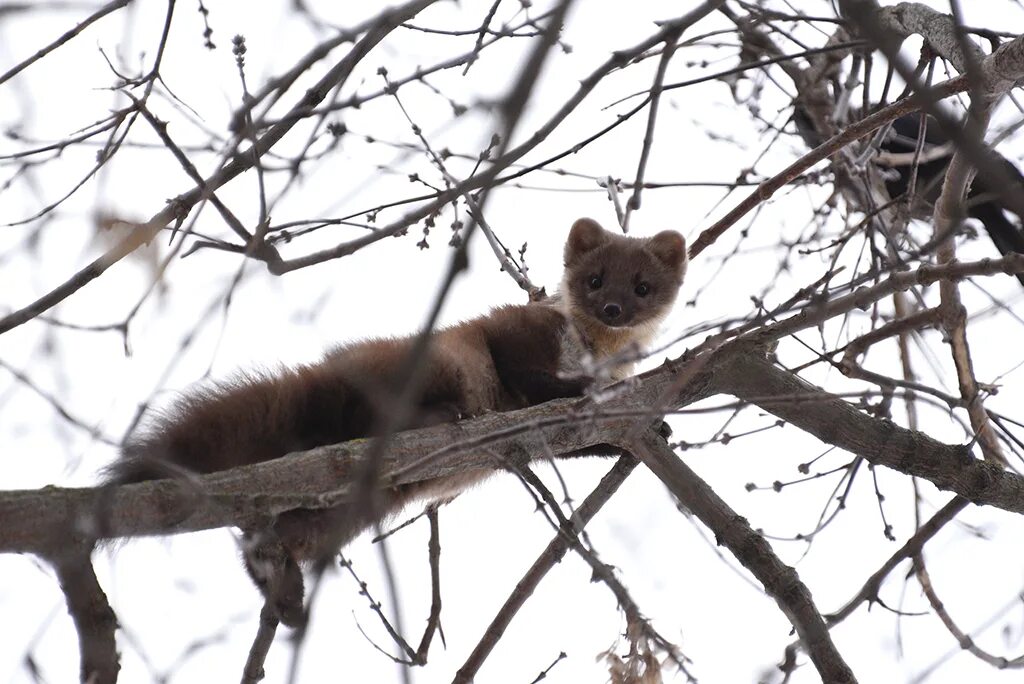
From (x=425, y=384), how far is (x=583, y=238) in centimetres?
256

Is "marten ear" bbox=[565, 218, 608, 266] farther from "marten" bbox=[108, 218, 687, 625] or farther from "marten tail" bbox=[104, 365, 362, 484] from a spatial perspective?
"marten tail" bbox=[104, 365, 362, 484]

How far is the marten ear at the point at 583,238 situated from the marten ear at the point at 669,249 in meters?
0.35

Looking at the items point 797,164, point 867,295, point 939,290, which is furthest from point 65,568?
point 939,290

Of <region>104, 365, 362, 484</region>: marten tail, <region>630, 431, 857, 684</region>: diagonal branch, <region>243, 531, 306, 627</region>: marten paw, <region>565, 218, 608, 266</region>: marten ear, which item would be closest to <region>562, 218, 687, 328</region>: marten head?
<region>565, 218, 608, 266</region>: marten ear

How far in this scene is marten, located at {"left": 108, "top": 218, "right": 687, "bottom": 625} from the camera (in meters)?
3.74

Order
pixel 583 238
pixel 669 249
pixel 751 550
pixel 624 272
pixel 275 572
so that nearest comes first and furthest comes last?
1. pixel 275 572
2. pixel 751 550
3. pixel 624 272
4. pixel 669 249
5. pixel 583 238

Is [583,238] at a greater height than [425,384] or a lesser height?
greater

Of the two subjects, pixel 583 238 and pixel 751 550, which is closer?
pixel 751 550

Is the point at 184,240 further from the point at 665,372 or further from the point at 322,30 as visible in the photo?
the point at 665,372

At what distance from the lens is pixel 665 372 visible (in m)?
4.12

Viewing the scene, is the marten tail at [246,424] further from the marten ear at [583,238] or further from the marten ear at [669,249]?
the marten ear at [669,249]

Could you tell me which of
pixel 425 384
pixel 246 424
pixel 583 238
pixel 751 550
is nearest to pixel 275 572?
pixel 246 424

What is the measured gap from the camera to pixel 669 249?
22.3ft

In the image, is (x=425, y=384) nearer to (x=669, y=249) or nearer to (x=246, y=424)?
(x=246, y=424)
